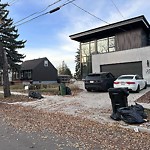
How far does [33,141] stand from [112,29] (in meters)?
22.7

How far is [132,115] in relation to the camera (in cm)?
848

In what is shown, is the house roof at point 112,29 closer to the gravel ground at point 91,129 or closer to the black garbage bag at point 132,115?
the gravel ground at point 91,129

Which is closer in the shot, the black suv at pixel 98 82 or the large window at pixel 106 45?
the black suv at pixel 98 82

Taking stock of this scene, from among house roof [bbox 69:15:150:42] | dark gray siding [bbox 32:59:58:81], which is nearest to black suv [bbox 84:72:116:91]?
house roof [bbox 69:15:150:42]

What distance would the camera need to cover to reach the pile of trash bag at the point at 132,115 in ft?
27.4

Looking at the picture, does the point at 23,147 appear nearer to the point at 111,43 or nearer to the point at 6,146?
the point at 6,146

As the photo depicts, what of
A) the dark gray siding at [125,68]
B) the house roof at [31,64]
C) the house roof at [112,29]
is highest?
the house roof at [112,29]

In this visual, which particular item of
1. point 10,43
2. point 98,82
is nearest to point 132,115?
point 98,82

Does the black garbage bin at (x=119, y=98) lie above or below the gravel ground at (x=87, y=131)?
above

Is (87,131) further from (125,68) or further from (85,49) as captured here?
(85,49)

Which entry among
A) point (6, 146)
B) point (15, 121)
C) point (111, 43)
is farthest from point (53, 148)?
point (111, 43)

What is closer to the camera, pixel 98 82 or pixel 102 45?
pixel 98 82

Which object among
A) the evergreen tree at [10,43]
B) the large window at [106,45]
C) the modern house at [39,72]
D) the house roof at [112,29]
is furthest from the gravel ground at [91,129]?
the modern house at [39,72]

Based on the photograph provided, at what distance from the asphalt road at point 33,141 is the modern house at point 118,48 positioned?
17728 millimetres
